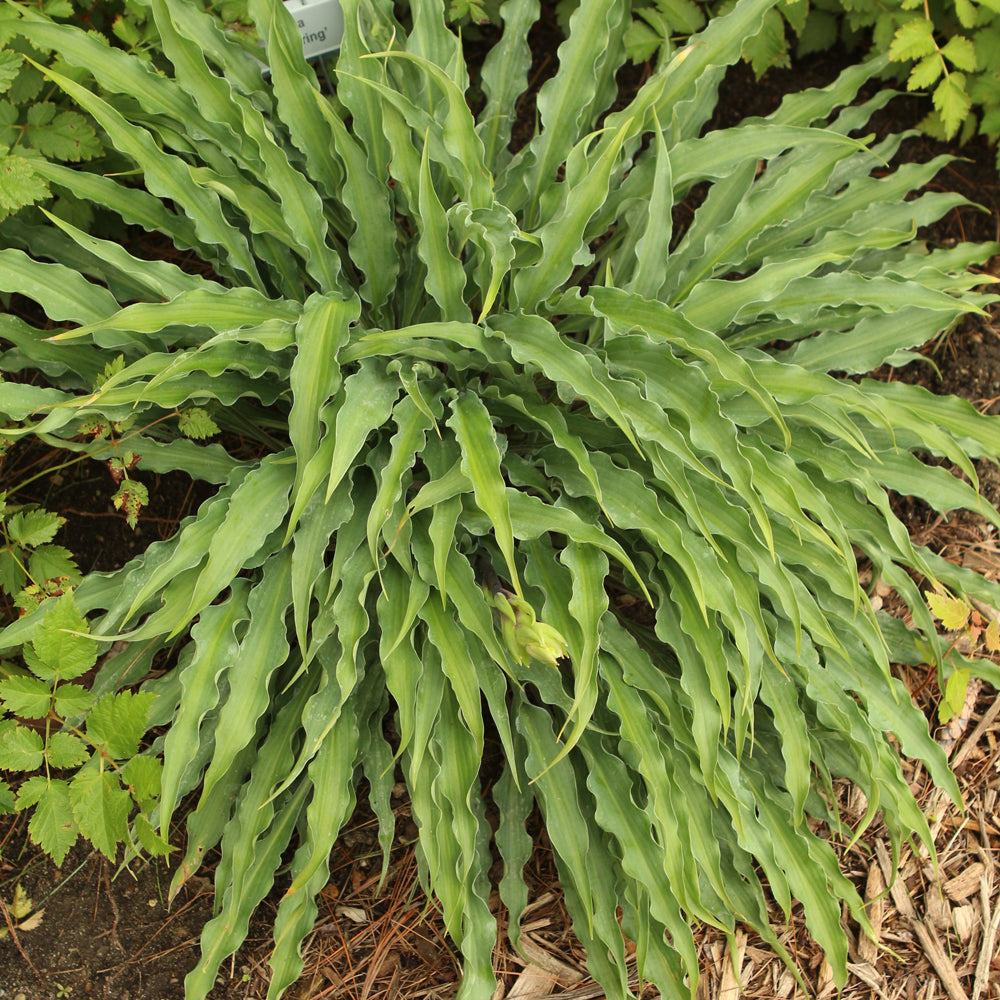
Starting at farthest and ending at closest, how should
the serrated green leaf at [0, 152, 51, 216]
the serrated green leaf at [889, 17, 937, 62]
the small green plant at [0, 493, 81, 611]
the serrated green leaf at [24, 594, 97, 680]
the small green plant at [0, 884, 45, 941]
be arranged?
1. the serrated green leaf at [889, 17, 937, 62]
2. the small green plant at [0, 884, 45, 941]
3. the small green plant at [0, 493, 81, 611]
4. the serrated green leaf at [0, 152, 51, 216]
5. the serrated green leaf at [24, 594, 97, 680]

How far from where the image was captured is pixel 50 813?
1.37 m

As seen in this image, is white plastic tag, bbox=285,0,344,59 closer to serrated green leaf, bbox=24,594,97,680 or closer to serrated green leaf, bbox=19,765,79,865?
serrated green leaf, bbox=24,594,97,680

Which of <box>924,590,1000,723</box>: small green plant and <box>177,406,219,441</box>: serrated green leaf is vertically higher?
<box>177,406,219,441</box>: serrated green leaf

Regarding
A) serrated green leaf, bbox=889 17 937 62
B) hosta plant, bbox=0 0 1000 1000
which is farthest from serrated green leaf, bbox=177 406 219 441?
serrated green leaf, bbox=889 17 937 62

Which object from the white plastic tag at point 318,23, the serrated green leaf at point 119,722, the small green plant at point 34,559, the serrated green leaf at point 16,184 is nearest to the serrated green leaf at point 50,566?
the small green plant at point 34,559

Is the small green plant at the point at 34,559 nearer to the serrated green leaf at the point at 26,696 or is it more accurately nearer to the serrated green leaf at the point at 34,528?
the serrated green leaf at the point at 34,528

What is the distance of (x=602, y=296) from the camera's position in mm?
1397

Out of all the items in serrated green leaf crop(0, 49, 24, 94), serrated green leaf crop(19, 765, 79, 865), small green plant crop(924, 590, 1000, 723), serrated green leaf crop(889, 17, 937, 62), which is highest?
serrated green leaf crop(0, 49, 24, 94)

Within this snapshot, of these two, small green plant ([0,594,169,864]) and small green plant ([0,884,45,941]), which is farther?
small green plant ([0,884,45,941])

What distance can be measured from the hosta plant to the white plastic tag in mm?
82

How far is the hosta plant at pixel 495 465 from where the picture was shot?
1323 mm

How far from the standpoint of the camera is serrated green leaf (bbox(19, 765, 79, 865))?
135cm

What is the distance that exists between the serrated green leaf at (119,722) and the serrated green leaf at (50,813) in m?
0.10

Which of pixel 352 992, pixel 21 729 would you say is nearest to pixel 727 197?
pixel 21 729
